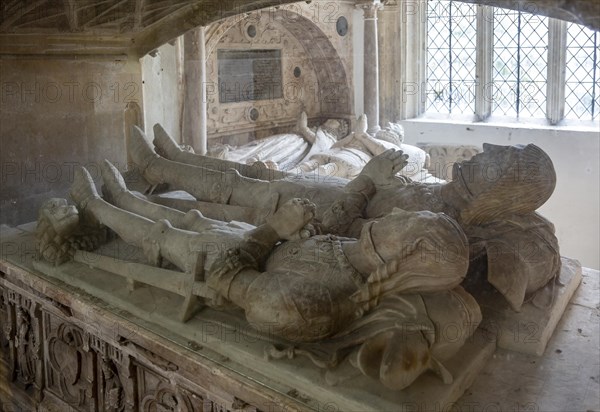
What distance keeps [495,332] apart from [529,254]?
0.37 m

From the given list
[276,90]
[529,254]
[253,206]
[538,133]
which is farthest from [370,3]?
[529,254]

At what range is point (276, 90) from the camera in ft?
34.5

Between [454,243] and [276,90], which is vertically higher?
[276,90]

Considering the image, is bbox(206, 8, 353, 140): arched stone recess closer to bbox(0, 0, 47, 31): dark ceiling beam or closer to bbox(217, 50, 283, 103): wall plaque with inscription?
bbox(217, 50, 283, 103): wall plaque with inscription

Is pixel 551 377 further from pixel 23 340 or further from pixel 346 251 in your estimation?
pixel 23 340

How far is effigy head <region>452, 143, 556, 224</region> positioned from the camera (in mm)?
2639

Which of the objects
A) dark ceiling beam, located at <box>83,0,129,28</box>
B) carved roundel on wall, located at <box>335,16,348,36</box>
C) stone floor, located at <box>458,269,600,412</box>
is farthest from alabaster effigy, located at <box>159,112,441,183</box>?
stone floor, located at <box>458,269,600,412</box>

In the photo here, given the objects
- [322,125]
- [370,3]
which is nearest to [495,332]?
[370,3]

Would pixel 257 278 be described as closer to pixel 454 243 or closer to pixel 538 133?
pixel 454 243

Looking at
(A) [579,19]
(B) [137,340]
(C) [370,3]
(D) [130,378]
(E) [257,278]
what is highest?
(C) [370,3]

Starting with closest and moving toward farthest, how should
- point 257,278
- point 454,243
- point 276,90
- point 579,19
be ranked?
point 579,19 < point 454,243 < point 257,278 < point 276,90

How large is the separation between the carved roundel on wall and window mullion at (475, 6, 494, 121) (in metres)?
2.22

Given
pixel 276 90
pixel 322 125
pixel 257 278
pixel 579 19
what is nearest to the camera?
pixel 579 19

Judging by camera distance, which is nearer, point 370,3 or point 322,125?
point 370,3
